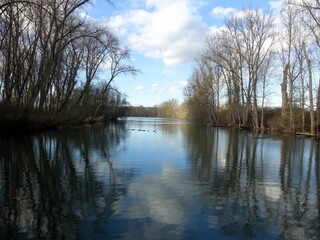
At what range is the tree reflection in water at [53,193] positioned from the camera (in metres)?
6.25

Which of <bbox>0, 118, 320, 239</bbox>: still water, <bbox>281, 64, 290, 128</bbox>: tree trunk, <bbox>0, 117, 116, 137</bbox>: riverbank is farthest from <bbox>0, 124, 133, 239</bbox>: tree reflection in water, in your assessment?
<bbox>281, 64, 290, 128</bbox>: tree trunk

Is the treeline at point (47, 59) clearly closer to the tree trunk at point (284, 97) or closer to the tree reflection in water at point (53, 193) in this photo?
the tree reflection in water at point (53, 193)

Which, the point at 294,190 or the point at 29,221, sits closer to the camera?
the point at 29,221

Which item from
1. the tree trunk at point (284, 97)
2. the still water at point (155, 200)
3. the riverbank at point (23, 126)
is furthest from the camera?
the tree trunk at point (284, 97)

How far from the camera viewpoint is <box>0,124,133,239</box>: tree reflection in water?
6.25 metres

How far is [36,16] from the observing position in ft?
100

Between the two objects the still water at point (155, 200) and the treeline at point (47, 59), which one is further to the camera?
the treeline at point (47, 59)

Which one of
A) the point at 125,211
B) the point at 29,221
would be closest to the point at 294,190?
the point at 125,211

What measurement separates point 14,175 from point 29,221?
15.8 feet

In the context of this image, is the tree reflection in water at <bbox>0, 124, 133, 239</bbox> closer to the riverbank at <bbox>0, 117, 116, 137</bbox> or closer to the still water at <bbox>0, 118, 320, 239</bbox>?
the still water at <bbox>0, 118, 320, 239</bbox>

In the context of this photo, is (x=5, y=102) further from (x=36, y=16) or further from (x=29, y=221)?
(x=29, y=221)

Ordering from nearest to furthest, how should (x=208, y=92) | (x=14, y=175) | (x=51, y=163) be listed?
(x=14, y=175)
(x=51, y=163)
(x=208, y=92)

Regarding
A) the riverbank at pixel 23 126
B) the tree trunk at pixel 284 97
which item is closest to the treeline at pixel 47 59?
the riverbank at pixel 23 126

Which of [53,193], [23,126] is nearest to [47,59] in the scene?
[23,126]
